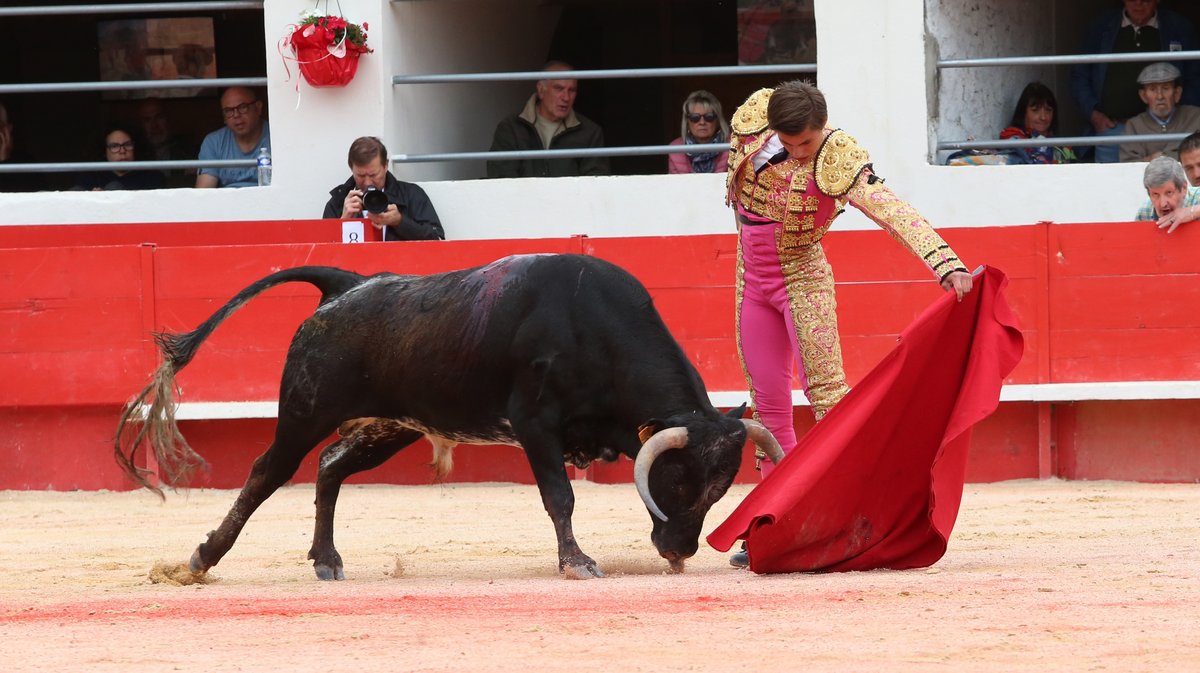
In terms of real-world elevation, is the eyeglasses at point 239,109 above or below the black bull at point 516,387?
above

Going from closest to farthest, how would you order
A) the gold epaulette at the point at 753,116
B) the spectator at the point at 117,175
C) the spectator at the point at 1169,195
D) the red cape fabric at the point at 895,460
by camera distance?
the red cape fabric at the point at 895,460, the gold epaulette at the point at 753,116, the spectator at the point at 1169,195, the spectator at the point at 117,175

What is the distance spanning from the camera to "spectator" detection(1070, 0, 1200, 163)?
873 cm

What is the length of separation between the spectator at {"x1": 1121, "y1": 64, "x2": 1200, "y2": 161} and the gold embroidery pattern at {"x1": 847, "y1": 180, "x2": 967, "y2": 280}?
4.14 m

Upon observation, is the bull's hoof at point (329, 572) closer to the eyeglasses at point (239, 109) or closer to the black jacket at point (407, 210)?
the black jacket at point (407, 210)

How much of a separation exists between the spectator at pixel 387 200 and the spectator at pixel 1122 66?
3.41 meters

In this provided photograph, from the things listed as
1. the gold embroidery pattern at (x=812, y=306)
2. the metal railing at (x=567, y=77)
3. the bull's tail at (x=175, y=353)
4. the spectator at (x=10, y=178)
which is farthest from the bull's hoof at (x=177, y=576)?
the spectator at (x=10, y=178)

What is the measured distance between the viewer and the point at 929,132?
27.9ft

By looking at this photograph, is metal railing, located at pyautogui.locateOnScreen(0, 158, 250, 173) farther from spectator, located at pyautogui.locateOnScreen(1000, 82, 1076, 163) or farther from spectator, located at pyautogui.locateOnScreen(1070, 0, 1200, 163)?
spectator, located at pyautogui.locateOnScreen(1070, 0, 1200, 163)

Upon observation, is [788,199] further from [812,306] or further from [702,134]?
[702,134]

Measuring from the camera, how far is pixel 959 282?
4465mm

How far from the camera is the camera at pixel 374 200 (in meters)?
7.60

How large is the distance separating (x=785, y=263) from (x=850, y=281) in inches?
103

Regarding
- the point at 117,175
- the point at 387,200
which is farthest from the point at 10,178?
the point at 387,200

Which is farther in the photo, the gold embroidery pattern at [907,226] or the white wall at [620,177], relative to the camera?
the white wall at [620,177]
